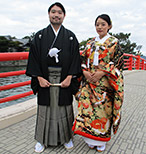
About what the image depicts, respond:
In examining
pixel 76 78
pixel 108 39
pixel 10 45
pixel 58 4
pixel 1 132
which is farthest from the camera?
pixel 10 45

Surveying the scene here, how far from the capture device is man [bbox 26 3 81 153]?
5.74 ft

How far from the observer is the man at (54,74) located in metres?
1.75

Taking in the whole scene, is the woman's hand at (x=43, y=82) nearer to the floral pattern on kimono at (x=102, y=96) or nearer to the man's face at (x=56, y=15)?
the floral pattern on kimono at (x=102, y=96)

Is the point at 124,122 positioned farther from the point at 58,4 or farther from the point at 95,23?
the point at 58,4

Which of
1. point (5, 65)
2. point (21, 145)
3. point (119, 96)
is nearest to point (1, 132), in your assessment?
point (21, 145)

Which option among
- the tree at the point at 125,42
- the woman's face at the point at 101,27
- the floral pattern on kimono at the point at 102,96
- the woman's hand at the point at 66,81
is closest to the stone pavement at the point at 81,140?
the floral pattern on kimono at the point at 102,96

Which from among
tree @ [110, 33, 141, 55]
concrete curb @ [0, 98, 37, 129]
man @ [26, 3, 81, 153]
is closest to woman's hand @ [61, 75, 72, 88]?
man @ [26, 3, 81, 153]

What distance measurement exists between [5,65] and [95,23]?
21.4 m

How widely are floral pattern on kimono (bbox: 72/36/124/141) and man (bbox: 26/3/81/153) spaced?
0.17m

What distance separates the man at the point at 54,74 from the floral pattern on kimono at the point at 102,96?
0.17 m

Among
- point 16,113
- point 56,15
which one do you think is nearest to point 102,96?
point 56,15

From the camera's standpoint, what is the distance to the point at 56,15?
1.72 metres

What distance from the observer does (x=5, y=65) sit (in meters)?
21.1

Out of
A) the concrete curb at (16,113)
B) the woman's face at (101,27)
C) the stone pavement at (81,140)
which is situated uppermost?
the woman's face at (101,27)
